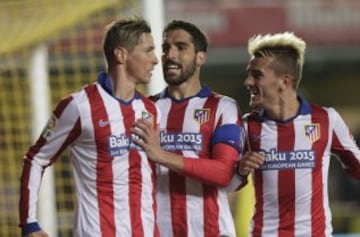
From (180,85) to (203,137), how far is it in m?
0.29

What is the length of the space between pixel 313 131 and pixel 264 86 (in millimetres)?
329

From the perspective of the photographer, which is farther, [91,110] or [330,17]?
[330,17]

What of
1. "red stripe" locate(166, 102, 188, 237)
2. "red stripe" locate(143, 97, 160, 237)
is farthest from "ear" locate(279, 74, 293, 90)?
"red stripe" locate(143, 97, 160, 237)

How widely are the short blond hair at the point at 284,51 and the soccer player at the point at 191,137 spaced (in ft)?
0.96

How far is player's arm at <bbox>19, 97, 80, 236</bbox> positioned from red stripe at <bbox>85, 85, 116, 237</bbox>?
102mm

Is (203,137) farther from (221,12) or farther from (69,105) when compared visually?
(221,12)

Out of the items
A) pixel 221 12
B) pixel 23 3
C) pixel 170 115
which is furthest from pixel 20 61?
pixel 221 12

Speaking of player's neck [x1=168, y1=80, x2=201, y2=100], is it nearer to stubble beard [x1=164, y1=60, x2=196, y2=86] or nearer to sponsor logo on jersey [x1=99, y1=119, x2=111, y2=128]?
stubble beard [x1=164, y1=60, x2=196, y2=86]

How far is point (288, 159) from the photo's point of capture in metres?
6.40

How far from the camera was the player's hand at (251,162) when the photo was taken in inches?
246

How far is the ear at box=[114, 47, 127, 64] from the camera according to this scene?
6293mm

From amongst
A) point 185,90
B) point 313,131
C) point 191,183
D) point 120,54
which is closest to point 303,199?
point 313,131

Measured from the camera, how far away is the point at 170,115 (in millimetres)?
6543

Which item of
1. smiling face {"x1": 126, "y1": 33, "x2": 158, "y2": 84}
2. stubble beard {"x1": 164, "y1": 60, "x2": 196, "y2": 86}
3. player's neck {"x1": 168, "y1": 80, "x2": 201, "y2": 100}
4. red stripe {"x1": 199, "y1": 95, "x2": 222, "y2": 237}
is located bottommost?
red stripe {"x1": 199, "y1": 95, "x2": 222, "y2": 237}
